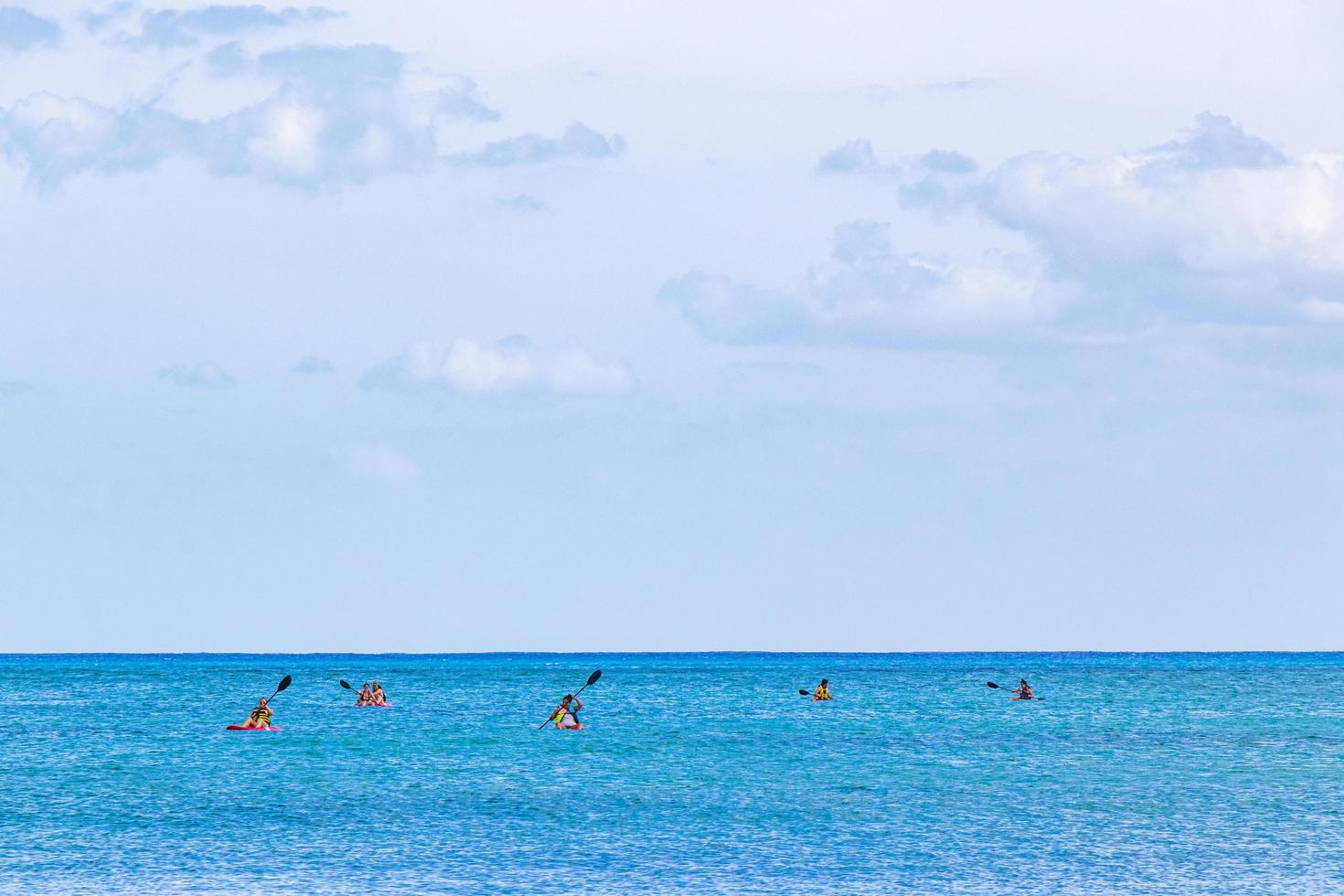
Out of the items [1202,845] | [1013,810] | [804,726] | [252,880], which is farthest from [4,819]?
[804,726]

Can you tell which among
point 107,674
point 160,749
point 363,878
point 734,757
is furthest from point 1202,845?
point 107,674

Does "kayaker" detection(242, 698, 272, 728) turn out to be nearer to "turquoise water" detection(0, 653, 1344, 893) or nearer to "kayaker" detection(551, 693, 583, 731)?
"turquoise water" detection(0, 653, 1344, 893)

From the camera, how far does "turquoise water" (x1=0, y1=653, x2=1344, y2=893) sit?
3475 centimetres

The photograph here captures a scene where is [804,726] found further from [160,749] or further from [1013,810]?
[1013,810]

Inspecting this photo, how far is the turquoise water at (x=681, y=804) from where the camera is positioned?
34.7 metres

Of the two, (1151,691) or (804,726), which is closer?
(804,726)

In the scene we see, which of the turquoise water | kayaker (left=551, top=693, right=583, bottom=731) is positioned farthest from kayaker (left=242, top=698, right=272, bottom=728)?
kayaker (left=551, top=693, right=583, bottom=731)

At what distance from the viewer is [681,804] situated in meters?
46.2

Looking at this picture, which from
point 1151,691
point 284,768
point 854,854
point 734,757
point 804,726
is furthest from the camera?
point 1151,691

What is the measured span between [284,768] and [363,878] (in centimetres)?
2329

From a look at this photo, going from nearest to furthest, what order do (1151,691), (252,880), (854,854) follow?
(252,880) → (854,854) → (1151,691)

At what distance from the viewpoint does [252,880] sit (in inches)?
1337

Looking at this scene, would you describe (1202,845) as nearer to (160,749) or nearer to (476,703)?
(160,749)

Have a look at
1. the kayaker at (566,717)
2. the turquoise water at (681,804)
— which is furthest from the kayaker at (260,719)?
the kayaker at (566,717)
